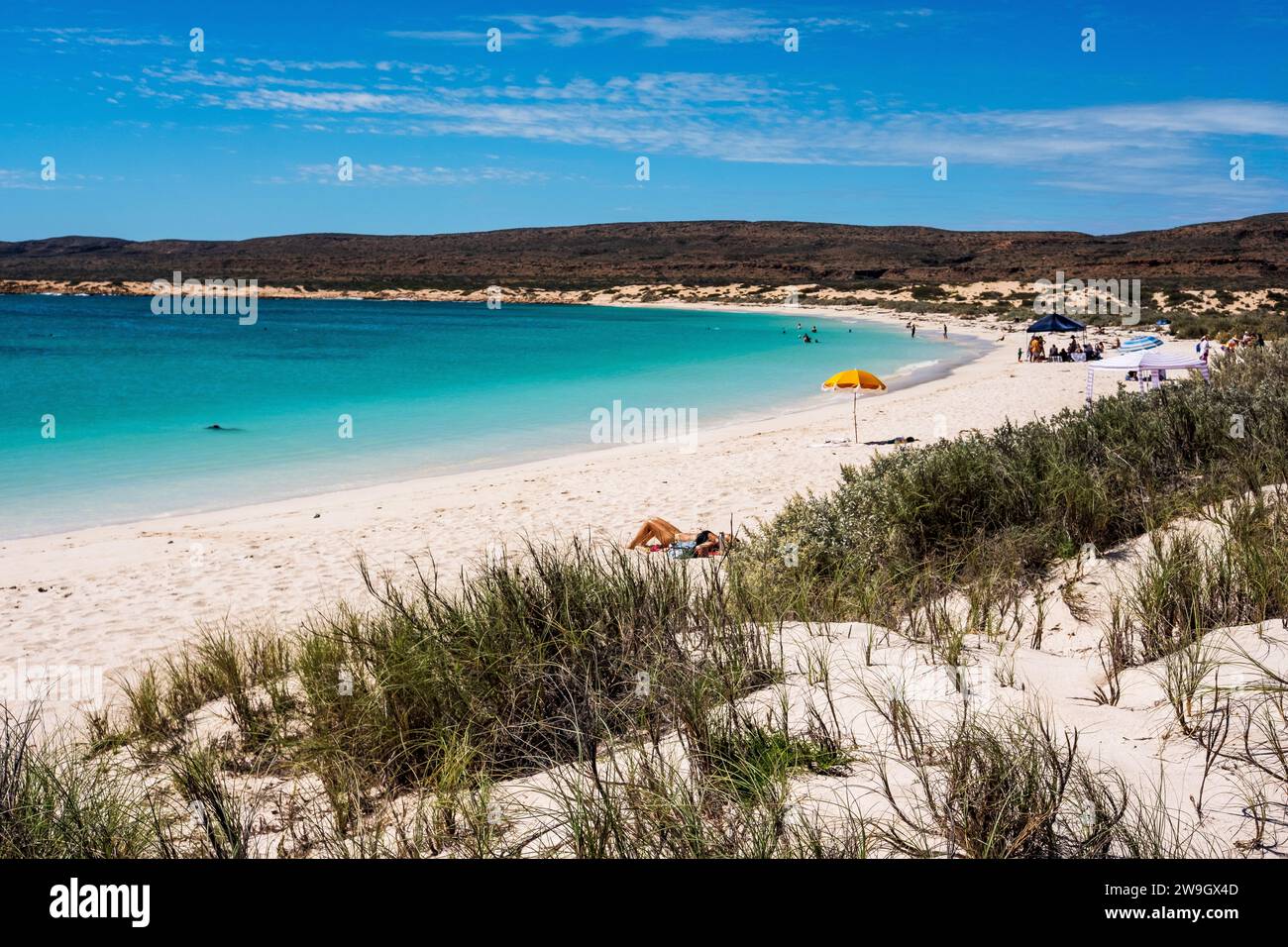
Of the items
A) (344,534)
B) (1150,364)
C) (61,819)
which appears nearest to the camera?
(61,819)

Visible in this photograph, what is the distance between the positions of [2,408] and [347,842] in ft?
82.7

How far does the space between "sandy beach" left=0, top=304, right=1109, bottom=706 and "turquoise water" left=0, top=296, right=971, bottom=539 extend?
5.40 ft

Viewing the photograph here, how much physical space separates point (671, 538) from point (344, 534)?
12.7 feet

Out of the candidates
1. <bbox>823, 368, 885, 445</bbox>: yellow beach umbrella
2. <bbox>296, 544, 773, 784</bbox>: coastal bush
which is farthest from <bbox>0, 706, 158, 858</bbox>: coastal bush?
<bbox>823, 368, 885, 445</bbox>: yellow beach umbrella

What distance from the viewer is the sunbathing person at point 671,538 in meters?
8.52

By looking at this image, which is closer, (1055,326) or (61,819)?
(61,819)

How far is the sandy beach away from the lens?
7.32 metres

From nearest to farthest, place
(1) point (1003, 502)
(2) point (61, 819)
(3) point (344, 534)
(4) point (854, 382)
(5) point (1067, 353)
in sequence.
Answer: (2) point (61, 819) → (1) point (1003, 502) → (3) point (344, 534) → (4) point (854, 382) → (5) point (1067, 353)

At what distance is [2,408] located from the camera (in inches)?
901

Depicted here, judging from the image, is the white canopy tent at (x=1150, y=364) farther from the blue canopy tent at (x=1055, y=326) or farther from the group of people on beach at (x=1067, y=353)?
the group of people on beach at (x=1067, y=353)

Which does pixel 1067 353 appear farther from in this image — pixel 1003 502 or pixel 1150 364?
pixel 1003 502

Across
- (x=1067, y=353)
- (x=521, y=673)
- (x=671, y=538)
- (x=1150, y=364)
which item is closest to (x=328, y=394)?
(x=671, y=538)

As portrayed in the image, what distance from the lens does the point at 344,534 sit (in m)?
10.2

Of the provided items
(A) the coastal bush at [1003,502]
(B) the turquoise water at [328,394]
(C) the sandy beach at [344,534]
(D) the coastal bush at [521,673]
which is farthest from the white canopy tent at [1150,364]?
(D) the coastal bush at [521,673]
